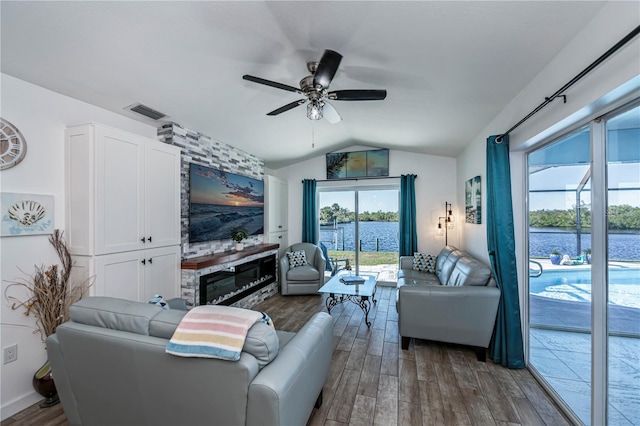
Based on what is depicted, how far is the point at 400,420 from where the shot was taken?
1814 millimetres

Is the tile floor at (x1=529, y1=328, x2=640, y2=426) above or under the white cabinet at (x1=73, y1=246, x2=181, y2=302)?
under

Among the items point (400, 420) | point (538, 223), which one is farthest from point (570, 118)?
point (400, 420)

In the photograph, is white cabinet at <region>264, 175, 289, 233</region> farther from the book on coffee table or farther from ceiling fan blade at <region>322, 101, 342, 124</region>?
ceiling fan blade at <region>322, 101, 342, 124</region>

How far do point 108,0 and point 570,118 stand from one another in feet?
9.52

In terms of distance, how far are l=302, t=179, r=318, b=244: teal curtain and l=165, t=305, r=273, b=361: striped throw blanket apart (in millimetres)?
4198

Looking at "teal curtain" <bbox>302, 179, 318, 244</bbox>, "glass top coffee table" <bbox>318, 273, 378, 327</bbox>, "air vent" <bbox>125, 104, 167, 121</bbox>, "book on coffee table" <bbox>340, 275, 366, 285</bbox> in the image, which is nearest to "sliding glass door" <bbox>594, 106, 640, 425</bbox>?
"glass top coffee table" <bbox>318, 273, 378, 327</bbox>

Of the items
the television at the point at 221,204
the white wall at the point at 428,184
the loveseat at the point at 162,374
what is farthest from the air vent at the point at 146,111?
the white wall at the point at 428,184

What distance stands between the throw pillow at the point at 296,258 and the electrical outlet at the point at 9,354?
3410 mm

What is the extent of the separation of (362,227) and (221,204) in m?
2.94

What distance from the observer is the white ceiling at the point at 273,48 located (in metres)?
1.50

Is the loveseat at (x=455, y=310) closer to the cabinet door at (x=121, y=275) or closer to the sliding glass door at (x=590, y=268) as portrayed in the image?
the sliding glass door at (x=590, y=268)

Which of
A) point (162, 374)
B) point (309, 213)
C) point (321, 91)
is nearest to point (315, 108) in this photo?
point (321, 91)

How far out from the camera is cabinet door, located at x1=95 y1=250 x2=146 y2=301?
2.21 metres

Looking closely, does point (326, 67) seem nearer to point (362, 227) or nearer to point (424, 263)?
point (424, 263)
